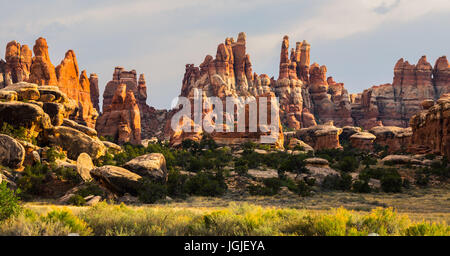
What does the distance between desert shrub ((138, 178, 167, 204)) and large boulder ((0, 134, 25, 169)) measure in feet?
36.2

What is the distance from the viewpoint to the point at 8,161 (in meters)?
25.2

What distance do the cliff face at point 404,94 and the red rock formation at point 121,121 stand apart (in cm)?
7929

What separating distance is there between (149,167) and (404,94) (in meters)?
117

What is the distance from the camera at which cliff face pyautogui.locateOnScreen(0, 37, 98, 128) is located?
71625 mm

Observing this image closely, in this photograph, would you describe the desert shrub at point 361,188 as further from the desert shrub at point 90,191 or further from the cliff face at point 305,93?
the cliff face at point 305,93

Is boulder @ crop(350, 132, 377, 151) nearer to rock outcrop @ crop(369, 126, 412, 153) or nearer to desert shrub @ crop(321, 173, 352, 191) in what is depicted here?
rock outcrop @ crop(369, 126, 412, 153)

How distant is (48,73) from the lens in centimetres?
7188

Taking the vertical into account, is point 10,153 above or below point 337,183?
above

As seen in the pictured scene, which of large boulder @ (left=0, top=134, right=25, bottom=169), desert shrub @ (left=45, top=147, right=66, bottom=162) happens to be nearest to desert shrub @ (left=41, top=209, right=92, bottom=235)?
large boulder @ (left=0, top=134, right=25, bottom=169)

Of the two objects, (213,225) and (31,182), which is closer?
(213,225)

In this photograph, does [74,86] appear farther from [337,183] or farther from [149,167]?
[337,183]

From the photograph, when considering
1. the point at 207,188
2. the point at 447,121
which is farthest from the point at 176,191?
the point at 447,121

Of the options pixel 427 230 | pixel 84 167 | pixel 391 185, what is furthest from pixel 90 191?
pixel 391 185
